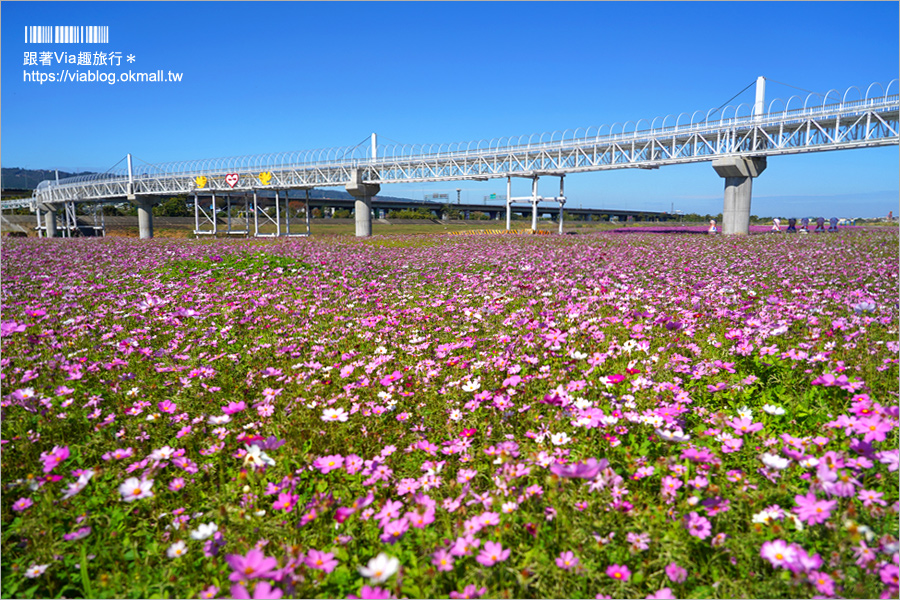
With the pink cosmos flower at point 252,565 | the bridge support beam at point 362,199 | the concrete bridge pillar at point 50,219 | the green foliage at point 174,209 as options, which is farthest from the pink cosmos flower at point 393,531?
the green foliage at point 174,209

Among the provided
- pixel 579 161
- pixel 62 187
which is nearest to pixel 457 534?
pixel 579 161

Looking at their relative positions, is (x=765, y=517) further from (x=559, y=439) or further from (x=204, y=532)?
(x=204, y=532)

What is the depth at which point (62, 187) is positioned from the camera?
68625 millimetres

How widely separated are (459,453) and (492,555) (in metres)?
1.08

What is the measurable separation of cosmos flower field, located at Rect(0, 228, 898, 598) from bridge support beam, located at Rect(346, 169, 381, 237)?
126 feet

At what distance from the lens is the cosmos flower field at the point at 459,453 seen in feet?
5.76

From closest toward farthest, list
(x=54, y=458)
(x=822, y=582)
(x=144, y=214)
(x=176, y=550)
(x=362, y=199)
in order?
(x=822, y=582) < (x=176, y=550) < (x=54, y=458) < (x=362, y=199) < (x=144, y=214)

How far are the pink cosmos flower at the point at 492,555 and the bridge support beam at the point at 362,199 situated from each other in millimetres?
42363

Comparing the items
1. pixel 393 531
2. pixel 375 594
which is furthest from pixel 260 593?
pixel 393 531

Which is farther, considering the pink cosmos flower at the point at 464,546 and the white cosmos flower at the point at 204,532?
the white cosmos flower at the point at 204,532

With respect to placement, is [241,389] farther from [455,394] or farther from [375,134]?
[375,134]

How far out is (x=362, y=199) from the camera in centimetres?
4544

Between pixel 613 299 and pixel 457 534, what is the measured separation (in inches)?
186

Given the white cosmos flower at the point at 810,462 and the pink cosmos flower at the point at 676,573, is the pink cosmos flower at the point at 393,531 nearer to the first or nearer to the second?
the pink cosmos flower at the point at 676,573
